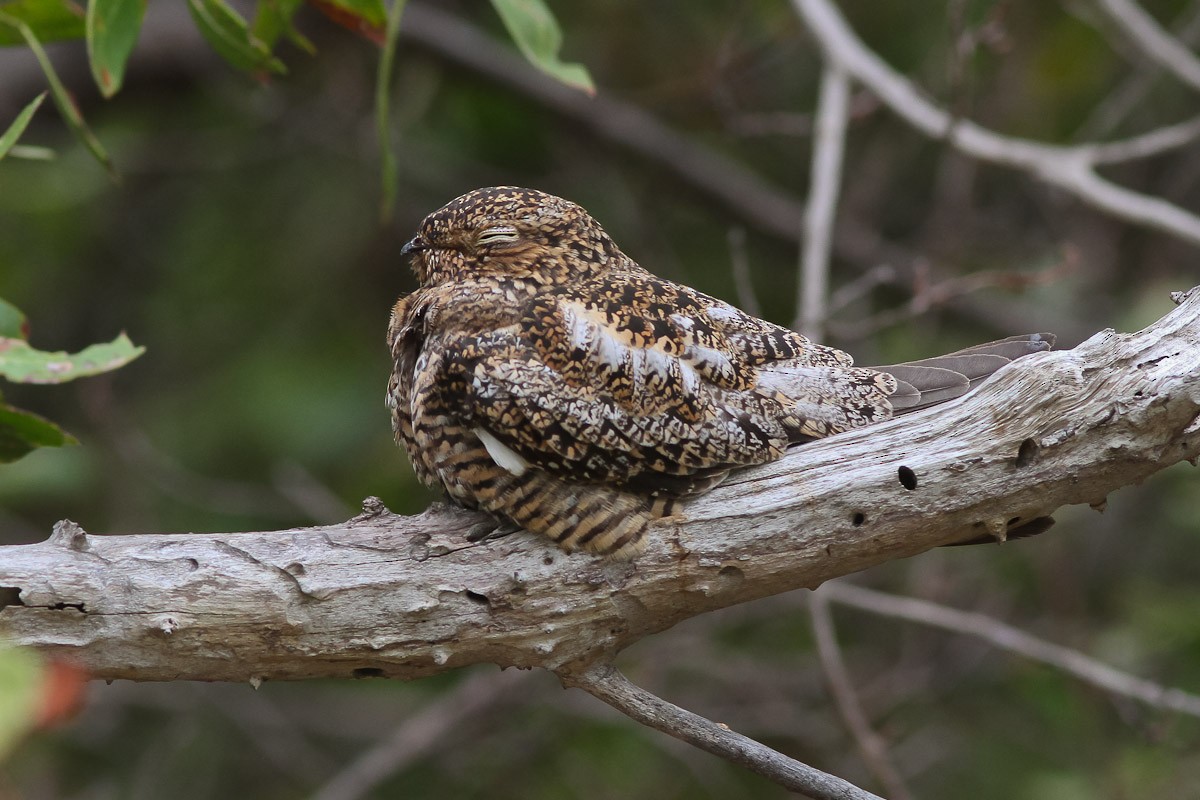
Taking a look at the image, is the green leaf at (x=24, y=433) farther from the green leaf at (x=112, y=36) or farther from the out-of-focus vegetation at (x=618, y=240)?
the out-of-focus vegetation at (x=618, y=240)

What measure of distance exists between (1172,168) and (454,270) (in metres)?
4.54

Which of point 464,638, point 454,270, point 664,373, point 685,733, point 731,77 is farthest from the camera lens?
point 731,77

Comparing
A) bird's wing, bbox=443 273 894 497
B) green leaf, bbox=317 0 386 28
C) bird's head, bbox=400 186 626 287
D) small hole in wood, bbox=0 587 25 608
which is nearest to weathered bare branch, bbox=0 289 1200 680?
small hole in wood, bbox=0 587 25 608

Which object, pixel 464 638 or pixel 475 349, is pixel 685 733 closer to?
pixel 464 638

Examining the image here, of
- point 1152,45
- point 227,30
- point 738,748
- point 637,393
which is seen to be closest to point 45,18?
→ point 227,30

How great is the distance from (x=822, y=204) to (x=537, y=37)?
137 cm

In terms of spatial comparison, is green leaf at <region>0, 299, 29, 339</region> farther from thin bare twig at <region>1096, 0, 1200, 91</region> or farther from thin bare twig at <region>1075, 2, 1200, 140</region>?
thin bare twig at <region>1075, 2, 1200, 140</region>

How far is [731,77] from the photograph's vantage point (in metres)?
5.44

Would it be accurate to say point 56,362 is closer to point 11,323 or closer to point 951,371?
point 11,323

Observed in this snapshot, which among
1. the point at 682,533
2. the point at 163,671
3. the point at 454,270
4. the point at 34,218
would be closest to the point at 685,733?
the point at 682,533

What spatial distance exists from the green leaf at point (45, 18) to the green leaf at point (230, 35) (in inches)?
11.2

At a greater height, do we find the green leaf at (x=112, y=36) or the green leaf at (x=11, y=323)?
the green leaf at (x=112, y=36)

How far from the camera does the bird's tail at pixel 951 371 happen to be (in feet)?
8.80

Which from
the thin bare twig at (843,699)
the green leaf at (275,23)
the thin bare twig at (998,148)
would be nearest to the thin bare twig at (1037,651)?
the thin bare twig at (843,699)
